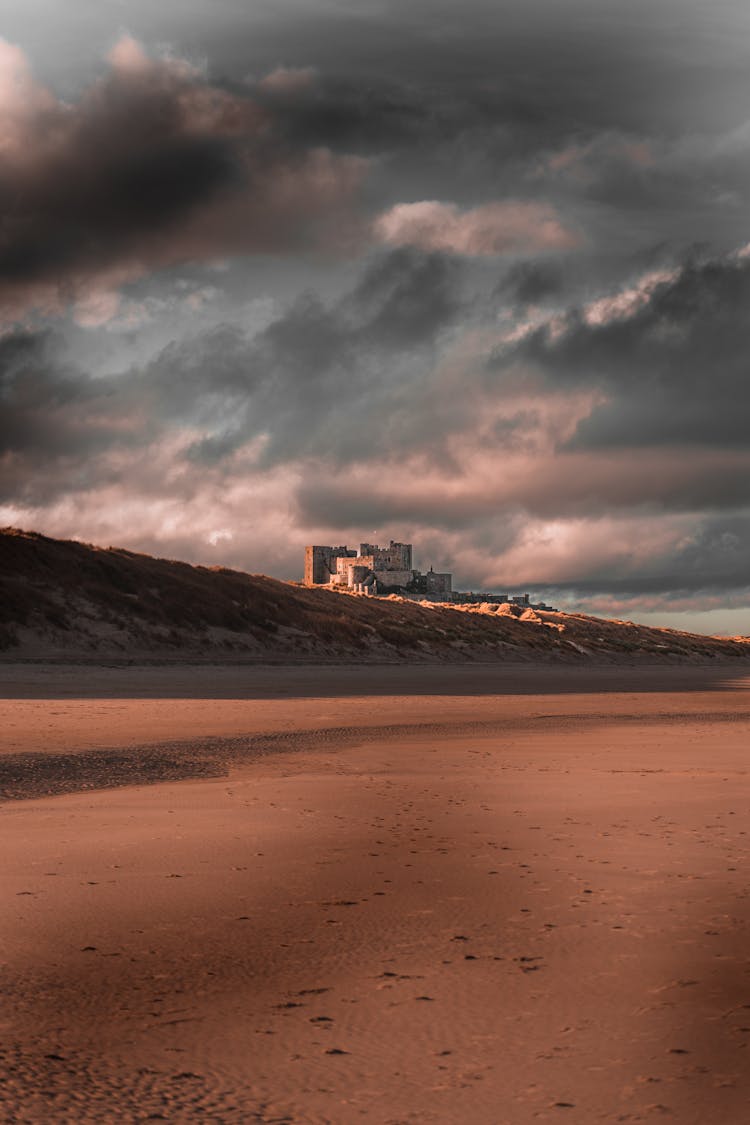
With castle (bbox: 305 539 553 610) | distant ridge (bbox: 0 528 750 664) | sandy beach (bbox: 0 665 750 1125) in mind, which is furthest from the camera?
castle (bbox: 305 539 553 610)

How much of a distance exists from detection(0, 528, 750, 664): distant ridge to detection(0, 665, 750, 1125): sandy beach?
3518cm

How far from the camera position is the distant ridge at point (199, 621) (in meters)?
49.1

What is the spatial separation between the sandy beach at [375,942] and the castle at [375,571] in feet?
420

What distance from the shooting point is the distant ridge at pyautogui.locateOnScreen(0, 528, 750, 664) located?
161 ft

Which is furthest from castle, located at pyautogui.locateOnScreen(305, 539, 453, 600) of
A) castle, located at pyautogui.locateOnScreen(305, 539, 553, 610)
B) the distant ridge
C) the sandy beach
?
the sandy beach

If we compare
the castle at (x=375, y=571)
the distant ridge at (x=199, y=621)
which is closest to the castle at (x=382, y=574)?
the castle at (x=375, y=571)

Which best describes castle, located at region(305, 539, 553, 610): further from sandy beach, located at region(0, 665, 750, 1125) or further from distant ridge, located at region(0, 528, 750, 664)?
sandy beach, located at region(0, 665, 750, 1125)

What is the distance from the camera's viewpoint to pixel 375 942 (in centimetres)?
612

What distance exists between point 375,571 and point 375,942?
141m

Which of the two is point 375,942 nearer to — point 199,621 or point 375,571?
point 199,621

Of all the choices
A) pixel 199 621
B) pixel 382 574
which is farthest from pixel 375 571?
pixel 199 621

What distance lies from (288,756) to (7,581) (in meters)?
39.1

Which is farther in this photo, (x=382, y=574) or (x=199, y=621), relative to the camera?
(x=382, y=574)

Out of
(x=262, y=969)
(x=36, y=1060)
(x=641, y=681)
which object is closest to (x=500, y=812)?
(x=262, y=969)
